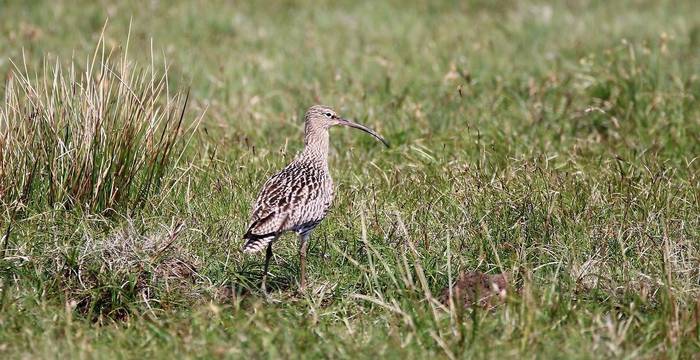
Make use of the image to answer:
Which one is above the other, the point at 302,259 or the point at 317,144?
the point at 317,144

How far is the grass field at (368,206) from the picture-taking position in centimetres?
532

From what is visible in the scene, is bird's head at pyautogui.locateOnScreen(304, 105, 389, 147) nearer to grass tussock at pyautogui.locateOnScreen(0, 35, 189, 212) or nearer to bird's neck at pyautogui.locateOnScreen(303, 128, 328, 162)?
bird's neck at pyautogui.locateOnScreen(303, 128, 328, 162)

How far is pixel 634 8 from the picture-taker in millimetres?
14258

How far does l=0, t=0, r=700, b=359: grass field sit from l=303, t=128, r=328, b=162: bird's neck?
39 cm

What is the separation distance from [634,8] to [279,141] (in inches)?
274

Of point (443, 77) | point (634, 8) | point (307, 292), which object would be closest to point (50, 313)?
point (307, 292)

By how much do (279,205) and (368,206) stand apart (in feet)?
3.70

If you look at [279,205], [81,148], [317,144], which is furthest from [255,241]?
[81,148]

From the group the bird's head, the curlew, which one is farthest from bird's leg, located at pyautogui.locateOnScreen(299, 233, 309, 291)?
the bird's head

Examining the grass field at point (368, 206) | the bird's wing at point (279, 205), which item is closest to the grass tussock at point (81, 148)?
the grass field at point (368, 206)

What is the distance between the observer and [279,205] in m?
6.18

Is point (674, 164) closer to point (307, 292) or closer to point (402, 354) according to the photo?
point (307, 292)

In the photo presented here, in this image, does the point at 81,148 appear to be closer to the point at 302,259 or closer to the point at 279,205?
the point at 279,205

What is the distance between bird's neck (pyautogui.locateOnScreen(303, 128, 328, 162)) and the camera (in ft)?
23.1
